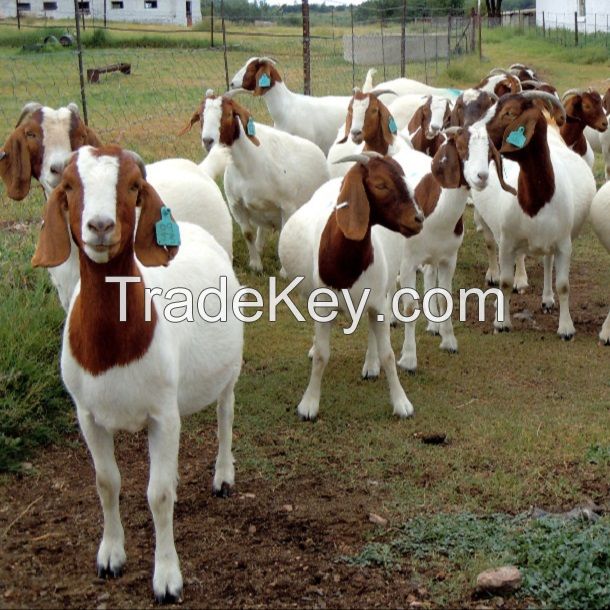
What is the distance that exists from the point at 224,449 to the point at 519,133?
360 centimetres

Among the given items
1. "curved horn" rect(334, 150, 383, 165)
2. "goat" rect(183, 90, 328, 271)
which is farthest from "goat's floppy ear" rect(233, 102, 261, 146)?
"curved horn" rect(334, 150, 383, 165)

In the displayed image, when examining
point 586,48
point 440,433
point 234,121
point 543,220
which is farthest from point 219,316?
point 586,48

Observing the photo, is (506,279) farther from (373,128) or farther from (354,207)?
(354,207)

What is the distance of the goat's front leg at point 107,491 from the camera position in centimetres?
404

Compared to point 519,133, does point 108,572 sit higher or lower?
lower


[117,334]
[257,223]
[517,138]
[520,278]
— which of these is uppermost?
[517,138]

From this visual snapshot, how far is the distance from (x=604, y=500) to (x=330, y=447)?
5.11ft

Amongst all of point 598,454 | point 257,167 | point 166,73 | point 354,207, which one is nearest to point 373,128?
point 257,167

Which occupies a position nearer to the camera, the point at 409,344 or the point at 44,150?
the point at 44,150

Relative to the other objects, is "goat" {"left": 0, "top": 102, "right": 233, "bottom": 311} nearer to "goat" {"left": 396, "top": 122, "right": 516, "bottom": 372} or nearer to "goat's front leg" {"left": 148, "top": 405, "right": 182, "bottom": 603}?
"goat's front leg" {"left": 148, "top": 405, "right": 182, "bottom": 603}

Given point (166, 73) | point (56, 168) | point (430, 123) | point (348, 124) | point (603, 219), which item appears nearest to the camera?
point (56, 168)

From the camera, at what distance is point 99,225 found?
138 inches

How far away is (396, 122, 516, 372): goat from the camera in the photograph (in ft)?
22.9

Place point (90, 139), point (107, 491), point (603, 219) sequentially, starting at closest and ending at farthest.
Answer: point (107, 491)
point (90, 139)
point (603, 219)
